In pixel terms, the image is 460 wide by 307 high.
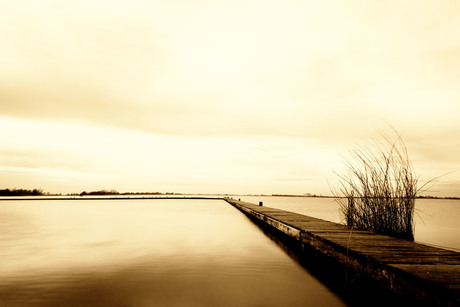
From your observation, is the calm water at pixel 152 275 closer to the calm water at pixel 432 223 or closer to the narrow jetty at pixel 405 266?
the narrow jetty at pixel 405 266

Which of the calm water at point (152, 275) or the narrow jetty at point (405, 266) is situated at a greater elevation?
the narrow jetty at point (405, 266)

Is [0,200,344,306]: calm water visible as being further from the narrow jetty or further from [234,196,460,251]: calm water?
[234,196,460,251]: calm water

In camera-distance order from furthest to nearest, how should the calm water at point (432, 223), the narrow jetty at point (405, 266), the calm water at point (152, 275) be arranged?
the calm water at point (432, 223) → the calm water at point (152, 275) → the narrow jetty at point (405, 266)

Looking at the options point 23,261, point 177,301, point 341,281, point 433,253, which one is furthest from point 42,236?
point 433,253

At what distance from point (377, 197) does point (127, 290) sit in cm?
349

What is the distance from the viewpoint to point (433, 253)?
110 inches

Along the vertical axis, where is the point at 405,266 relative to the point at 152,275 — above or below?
above

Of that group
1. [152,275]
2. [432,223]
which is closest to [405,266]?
[152,275]

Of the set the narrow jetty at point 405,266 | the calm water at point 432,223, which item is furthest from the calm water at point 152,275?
the calm water at point 432,223

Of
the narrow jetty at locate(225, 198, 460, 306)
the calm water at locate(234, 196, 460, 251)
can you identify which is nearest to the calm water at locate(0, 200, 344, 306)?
the narrow jetty at locate(225, 198, 460, 306)

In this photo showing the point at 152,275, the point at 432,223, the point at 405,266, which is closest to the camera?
the point at 405,266

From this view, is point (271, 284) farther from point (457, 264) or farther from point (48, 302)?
point (48, 302)

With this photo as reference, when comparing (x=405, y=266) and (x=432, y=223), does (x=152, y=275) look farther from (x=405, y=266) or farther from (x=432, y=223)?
(x=432, y=223)

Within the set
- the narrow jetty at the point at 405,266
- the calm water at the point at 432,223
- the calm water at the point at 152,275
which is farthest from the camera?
the calm water at the point at 432,223
